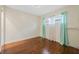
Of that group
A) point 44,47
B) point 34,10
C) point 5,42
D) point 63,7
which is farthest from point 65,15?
point 5,42

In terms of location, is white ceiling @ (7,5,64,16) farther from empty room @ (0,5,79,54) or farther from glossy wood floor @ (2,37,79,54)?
glossy wood floor @ (2,37,79,54)

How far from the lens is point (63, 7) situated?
1.63 m

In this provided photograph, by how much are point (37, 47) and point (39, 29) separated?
11.9 inches

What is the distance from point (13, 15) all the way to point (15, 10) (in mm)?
88

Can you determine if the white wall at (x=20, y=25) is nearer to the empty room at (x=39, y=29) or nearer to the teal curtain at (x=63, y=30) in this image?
the empty room at (x=39, y=29)

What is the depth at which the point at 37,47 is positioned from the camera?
1683 millimetres

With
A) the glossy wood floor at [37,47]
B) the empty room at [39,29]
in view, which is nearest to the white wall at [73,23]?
the empty room at [39,29]

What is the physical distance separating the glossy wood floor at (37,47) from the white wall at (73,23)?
121 millimetres

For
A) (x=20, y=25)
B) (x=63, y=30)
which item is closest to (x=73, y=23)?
(x=63, y=30)

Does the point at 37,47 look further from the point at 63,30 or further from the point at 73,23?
the point at 73,23

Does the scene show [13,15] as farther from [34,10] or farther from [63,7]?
[63,7]

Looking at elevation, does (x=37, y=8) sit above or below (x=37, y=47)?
above

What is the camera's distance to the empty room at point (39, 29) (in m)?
1.64
